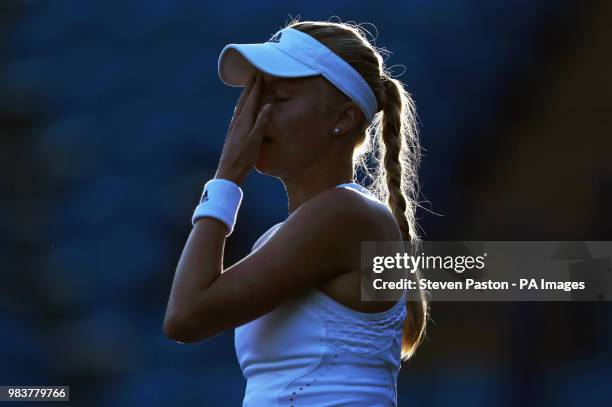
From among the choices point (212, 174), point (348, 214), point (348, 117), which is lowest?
point (348, 214)

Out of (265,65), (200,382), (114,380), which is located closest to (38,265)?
(114,380)

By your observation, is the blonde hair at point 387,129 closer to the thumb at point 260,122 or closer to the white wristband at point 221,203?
the thumb at point 260,122

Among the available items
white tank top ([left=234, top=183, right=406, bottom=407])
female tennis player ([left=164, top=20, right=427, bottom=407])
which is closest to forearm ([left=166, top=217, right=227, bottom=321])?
female tennis player ([left=164, top=20, right=427, bottom=407])

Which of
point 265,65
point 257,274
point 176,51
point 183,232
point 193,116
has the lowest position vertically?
point 257,274

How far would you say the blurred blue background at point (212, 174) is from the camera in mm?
4086

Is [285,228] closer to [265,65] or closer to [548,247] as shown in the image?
[265,65]

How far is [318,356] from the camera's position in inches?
57.0

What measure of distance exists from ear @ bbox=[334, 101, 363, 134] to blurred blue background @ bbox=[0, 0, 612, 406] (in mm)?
2436

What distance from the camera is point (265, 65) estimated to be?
1609 millimetres

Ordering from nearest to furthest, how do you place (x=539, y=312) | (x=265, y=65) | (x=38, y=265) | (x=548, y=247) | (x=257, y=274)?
(x=257, y=274) → (x=265, y=65) → (x=548, y=247) → (x=539, y=312) → (x=38, y=265)

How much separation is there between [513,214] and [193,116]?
1.42m

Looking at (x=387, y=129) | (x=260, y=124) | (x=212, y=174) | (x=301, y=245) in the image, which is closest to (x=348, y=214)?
(x=301, y=245)

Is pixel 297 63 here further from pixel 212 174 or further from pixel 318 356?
pixel 212 174

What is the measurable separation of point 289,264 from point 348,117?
1.07 feet
